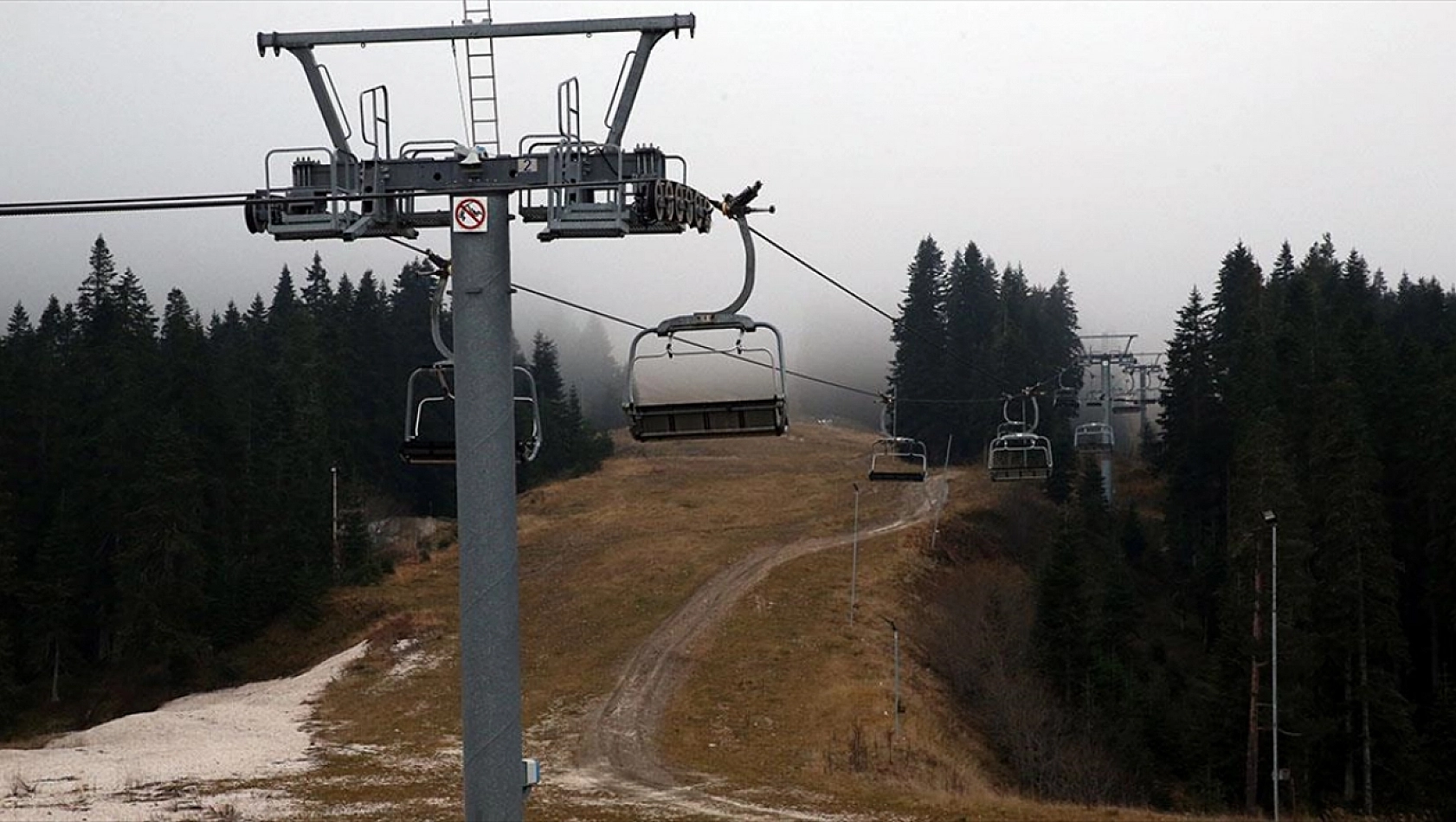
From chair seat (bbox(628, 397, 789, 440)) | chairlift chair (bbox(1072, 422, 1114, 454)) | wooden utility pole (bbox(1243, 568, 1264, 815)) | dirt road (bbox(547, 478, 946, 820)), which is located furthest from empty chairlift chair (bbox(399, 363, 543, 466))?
chairlift chair (bbox(1072, 422, 1114, 454))

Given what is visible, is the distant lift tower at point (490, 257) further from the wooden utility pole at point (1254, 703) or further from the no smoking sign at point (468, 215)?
the wooden utility pole at point (1254, 703)

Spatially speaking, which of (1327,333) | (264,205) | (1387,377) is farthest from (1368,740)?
(264,205)

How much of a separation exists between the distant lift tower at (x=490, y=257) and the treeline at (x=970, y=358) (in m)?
74.7

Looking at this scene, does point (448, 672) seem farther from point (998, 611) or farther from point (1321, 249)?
Answer: point (1321, 249)

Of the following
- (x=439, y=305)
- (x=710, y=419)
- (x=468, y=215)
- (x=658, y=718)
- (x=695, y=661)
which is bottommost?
(x=658, y=718)

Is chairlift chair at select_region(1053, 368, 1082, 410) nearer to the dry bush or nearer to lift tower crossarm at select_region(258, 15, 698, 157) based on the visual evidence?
the dry bush

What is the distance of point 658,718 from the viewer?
45.9 m

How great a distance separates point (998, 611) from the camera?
6625 cm

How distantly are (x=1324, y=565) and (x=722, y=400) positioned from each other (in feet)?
157

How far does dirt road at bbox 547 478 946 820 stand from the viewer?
33.7 metres

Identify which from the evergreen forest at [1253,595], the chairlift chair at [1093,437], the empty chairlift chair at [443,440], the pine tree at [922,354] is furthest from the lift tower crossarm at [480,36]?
the pine tree at [922,354]

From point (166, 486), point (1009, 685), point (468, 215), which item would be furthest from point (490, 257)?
point (166, 486)

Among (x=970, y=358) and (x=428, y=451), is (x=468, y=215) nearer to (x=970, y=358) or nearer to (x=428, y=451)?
(x=428, y=451)

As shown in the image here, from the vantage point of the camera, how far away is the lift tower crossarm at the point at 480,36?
1263cm
